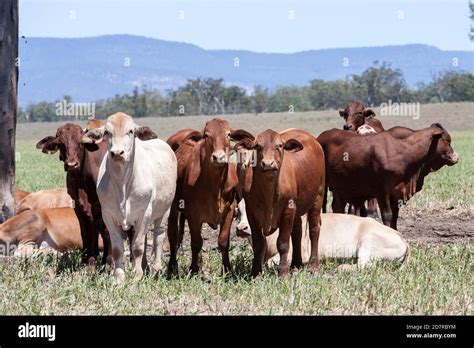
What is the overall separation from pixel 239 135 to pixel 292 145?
595 millimetres

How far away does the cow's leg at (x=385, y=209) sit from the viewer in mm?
14703

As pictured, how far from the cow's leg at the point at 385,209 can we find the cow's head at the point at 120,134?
5.05 meters

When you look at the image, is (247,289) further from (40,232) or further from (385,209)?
(385,209)

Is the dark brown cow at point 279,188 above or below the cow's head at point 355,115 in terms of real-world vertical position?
below

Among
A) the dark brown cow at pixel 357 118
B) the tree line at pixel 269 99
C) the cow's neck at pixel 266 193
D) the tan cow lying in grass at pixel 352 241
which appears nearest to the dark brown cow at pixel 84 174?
the tan cow lying in grass at pixel 352 241

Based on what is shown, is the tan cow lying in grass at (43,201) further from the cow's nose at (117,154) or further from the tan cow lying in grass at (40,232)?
the cow's nose at (117,154)

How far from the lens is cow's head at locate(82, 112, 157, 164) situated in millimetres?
10406

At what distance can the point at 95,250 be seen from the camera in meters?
12.5

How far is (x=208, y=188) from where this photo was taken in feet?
37.2

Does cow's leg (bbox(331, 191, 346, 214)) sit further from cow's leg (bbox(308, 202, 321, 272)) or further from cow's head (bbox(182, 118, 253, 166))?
cow's head (bbox(182, 118, 253, 166))

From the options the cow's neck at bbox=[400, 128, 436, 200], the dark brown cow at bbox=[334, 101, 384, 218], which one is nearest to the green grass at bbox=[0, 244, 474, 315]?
the cow's neck at bbox=[400, 128, 436, 200]
